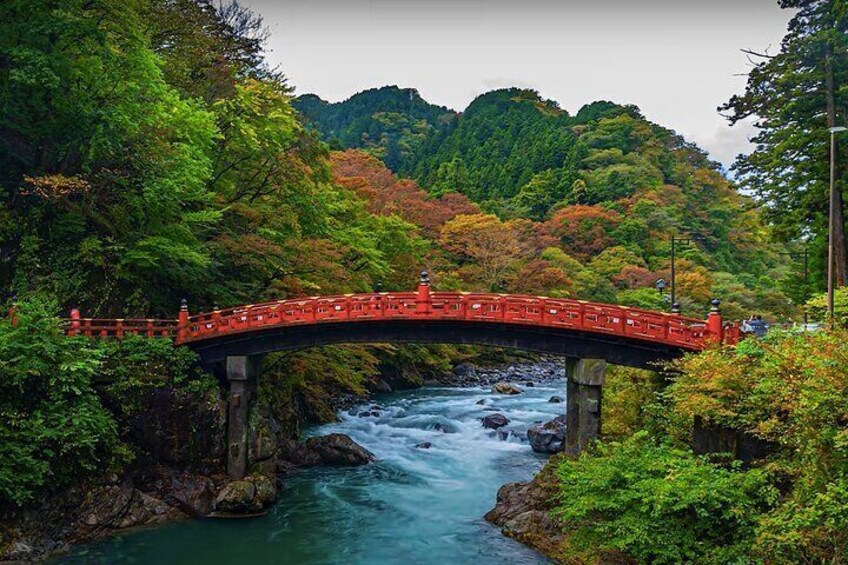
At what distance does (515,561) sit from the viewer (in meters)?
17.2

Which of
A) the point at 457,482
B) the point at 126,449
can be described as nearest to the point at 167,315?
the point at 126,449

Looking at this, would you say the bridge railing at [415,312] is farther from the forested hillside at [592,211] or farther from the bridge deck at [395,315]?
the forested hillside at [592,211]

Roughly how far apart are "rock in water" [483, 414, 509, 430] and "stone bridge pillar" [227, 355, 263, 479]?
13.2 meters

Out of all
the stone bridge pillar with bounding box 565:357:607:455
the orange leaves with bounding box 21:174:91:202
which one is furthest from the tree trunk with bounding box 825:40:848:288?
the orange leaves with bounding box 21:174:91:202

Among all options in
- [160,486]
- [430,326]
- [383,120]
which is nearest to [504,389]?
[430,326]

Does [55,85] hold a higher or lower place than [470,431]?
higher

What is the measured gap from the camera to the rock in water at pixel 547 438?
94.0ft

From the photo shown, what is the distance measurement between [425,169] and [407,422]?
74.9 metres

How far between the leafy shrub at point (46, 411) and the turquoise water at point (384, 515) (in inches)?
88.2

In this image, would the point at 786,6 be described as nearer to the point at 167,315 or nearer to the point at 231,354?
the point at 231,354

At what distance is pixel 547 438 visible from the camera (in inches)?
1137

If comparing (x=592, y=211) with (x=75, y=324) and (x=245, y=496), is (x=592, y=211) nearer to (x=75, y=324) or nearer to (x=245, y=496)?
(x=245, y=496)

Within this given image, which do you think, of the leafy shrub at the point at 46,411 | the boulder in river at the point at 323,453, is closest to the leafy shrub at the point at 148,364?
the leafy shrub at the point at 46,411

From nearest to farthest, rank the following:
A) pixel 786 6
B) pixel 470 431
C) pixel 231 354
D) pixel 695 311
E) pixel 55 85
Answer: pixel 55 85
pixel 231 354
pixel 786 6
pixel 470 431
pixel 695 311
